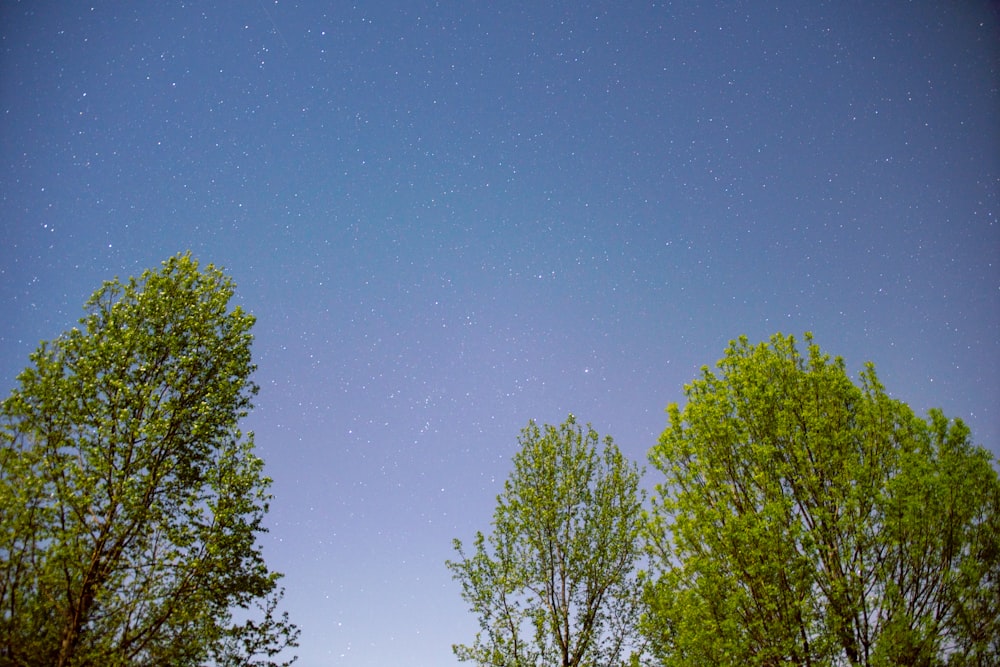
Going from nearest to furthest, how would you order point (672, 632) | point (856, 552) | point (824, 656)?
point (824, 656) < point (856, 552) < point (672, 632)

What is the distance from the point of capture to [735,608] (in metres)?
11.4

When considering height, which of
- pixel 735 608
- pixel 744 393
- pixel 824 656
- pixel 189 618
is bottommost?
pixel 824 656

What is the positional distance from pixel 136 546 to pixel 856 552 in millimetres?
15543

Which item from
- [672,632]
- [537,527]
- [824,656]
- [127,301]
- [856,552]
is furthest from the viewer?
[537,527]

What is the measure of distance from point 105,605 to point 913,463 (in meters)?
17.3

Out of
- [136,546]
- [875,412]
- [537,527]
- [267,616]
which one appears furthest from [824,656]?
[136,546]

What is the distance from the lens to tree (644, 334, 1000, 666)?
420 inches

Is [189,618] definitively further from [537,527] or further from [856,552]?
[856,552]

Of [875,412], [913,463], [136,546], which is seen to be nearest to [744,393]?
[875,412]

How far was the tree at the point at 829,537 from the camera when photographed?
10.7 metres

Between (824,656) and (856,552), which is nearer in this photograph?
(824,656)

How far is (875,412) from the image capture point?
1280cm

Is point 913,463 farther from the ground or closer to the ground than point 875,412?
closer to the ground

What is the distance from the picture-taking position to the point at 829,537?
1180 cm
